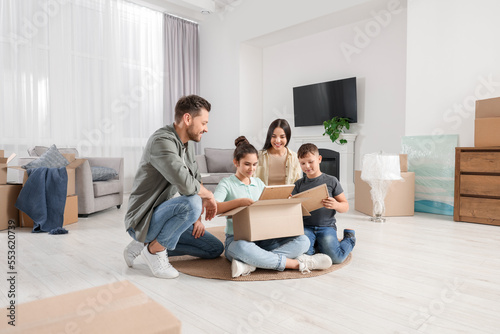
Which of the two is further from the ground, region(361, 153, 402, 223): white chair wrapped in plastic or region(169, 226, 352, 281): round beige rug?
region(361, 153, 402, 223): white chair wrapped in plastic

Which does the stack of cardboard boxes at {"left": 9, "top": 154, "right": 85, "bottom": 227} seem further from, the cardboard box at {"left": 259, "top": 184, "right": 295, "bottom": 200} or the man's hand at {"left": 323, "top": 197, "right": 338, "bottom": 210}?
the man's hand at {"left": 323, "top": 197, "right": 338, "bottom": 210}

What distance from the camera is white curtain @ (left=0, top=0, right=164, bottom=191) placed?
4.13m

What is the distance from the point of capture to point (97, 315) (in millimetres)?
579

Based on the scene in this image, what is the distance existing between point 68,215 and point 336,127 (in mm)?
3257

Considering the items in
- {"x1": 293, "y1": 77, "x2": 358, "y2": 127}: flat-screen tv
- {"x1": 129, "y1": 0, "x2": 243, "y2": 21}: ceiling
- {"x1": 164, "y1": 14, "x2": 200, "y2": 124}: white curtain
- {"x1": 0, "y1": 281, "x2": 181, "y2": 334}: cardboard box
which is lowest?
{"x1": 0, "y1": 281, "x2": 181, "y2": 334}: cardboard box

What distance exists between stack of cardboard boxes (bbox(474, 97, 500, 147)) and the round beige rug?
1.87 metres

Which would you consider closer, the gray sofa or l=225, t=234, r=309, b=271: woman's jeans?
l=225, t=234, r=309, b=271: woman's jeans

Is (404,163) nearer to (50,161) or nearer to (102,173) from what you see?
(102,173)

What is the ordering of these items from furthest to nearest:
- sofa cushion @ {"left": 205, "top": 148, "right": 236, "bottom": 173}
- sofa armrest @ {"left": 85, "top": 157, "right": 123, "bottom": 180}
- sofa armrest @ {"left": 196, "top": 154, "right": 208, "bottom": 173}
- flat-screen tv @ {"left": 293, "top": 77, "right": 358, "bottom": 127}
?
sofa cushion @ {"left": 205, "top": 148, "right": 236, "bottom": 173}, sofa armrest @ {"left": 196, "top": 154, "right": 208, "bottom": 173}, flat-screen tv @ {"left": 293, "top": 77, "right": 358, "bottom": 127}, sofa armrest @ {"left": 85, "top": 157, "right": 123, "bottom": 180}

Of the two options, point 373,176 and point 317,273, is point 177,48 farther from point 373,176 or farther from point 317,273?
point 317,273

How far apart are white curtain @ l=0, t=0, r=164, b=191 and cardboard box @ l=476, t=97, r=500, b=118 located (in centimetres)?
425

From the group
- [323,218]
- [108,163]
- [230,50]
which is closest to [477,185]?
[323,218]

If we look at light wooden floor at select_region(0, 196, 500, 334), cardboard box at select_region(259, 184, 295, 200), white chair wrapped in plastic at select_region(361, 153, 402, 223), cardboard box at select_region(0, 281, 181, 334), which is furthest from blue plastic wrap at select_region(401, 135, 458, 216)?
cardboard box at select_region(0, 281, 181, 334)

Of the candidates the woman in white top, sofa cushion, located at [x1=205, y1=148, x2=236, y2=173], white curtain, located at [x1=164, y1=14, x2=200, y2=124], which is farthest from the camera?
white curtain, located at [x1=164, y1=14, x2=200, y2=124]
